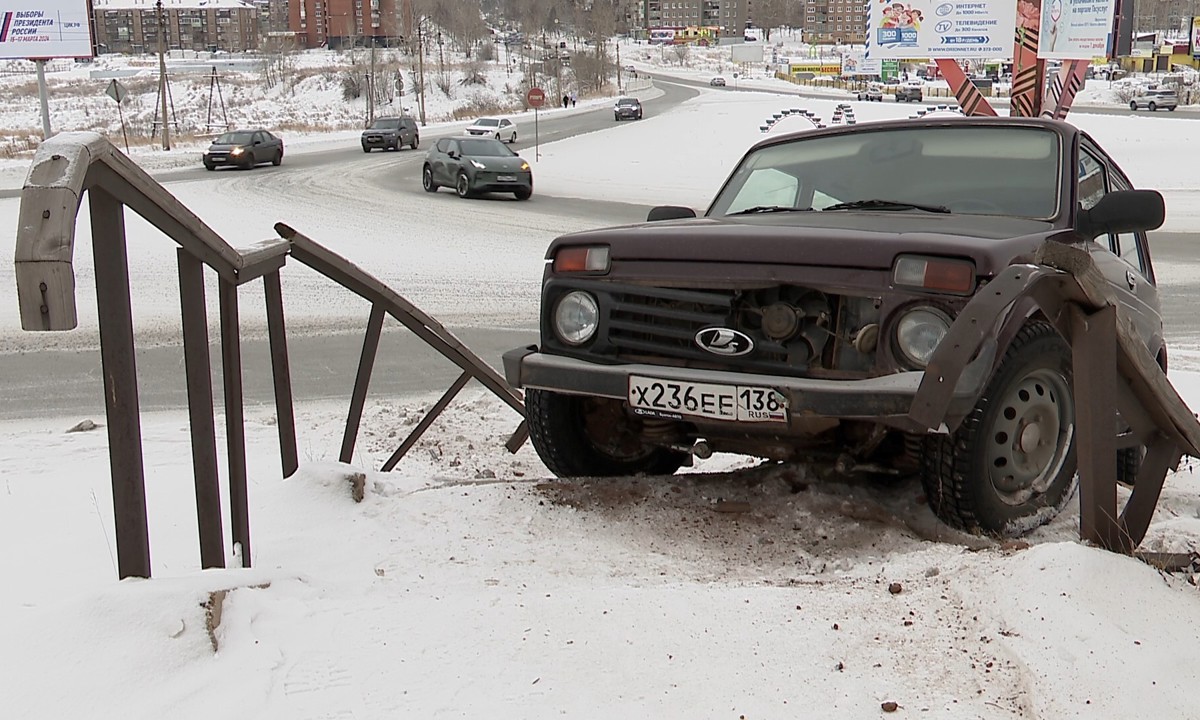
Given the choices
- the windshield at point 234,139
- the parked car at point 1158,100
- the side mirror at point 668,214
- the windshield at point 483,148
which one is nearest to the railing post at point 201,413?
the side mirror at point 668,214

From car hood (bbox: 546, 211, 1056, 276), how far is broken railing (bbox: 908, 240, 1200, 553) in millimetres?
374

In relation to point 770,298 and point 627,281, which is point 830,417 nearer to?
point 770,298

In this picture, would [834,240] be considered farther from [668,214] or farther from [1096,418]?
[668,214]

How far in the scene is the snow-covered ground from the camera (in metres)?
2.48

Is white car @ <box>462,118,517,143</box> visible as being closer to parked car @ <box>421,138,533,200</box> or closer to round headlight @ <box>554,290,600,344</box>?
parked car @ <box>421,138,533,200</box>

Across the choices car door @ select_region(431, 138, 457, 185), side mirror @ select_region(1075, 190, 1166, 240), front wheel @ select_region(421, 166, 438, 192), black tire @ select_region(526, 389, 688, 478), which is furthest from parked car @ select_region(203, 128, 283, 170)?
side mirror @ select_region(1075, 190, 1166, 240)

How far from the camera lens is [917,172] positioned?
464 centimetres

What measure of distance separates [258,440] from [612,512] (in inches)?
127

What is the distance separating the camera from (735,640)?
107 inches

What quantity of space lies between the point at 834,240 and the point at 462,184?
20715 millimetres

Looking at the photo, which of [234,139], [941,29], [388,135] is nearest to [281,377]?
[941,29]

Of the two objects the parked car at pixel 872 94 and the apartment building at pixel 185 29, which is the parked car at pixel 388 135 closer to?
the parked car at pixel 872 94

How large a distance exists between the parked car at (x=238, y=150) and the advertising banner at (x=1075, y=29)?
2134 centimetres

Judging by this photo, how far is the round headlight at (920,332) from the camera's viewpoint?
11.4 feet
